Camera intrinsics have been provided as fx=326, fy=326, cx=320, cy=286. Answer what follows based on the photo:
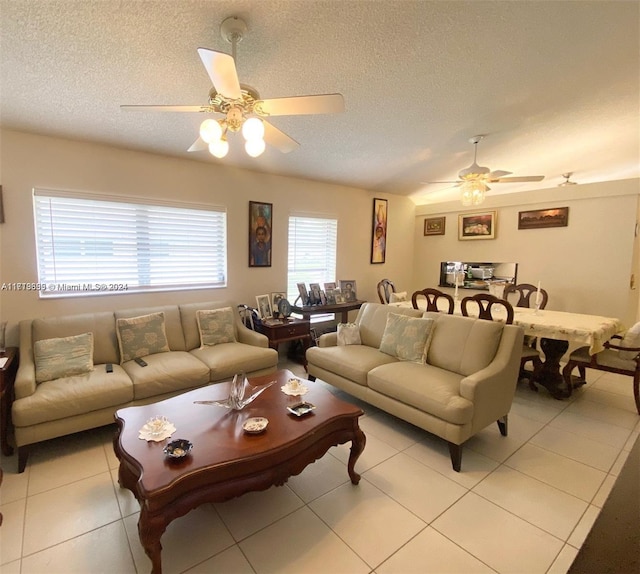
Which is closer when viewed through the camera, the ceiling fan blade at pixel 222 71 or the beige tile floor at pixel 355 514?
the ceiling fan blade at pixel 222 71

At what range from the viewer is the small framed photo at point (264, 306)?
4090 mm

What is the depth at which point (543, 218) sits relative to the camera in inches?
184

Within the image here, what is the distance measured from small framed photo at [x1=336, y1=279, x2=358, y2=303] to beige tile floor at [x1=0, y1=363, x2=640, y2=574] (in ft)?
8.20

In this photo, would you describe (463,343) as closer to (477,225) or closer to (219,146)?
(219,146)

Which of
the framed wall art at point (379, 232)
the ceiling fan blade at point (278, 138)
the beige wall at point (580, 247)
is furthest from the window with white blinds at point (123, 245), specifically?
the beige wall at point (580, 247)

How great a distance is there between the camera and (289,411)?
6.48 feet

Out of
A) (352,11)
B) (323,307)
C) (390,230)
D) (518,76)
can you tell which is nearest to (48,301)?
(323,307)

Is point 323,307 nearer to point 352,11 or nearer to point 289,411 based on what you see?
point 289,411

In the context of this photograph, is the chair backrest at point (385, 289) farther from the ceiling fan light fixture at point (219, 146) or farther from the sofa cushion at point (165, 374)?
the ceiling fan light fixture at point (219, 146)

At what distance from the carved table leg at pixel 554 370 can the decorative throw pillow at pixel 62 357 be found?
4385 mm

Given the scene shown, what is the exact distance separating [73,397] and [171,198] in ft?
7.02

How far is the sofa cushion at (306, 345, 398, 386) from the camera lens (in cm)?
289

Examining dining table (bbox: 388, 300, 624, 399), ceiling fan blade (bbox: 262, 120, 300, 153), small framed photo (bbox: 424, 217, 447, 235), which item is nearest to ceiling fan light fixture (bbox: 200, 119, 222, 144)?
ceiling fan blade (bbox: 262, 120, 300, 153)

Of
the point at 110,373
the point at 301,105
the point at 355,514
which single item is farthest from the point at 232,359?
the point at 301,105
